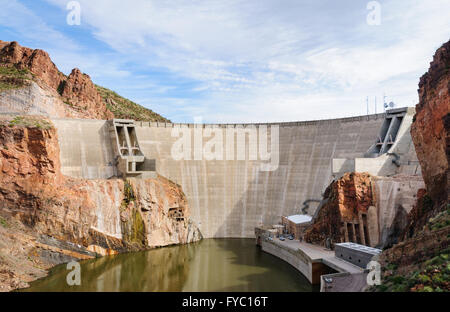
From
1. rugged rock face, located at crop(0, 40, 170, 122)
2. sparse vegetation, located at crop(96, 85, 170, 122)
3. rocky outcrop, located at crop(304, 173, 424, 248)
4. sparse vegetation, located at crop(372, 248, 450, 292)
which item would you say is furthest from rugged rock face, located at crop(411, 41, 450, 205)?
sparse vegetation, located at crop(96, 85, 170, 122)

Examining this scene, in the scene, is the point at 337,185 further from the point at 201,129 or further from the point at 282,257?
the point at 201,129

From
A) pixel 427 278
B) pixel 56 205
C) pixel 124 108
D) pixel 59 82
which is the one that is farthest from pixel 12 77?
pixel 427 278

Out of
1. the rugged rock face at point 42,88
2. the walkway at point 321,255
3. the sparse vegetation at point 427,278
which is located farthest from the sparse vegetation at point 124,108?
the sparse vegetation at point 427,278

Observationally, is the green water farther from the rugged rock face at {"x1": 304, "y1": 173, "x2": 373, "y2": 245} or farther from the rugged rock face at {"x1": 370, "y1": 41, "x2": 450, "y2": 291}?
the rugged rock face at {"x1": 370, "y1": 41, "x2": 450, "y2": 291}

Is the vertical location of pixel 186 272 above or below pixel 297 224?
below

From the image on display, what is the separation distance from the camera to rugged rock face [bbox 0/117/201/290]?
108ft

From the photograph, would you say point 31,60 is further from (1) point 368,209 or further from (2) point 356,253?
(2) point 356,253

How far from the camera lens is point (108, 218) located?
36469 mm

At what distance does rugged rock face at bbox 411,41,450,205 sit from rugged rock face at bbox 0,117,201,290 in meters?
28.1

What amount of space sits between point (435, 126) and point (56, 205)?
110 ft

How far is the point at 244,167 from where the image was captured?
4888 cm

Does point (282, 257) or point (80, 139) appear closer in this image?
point (282, 257)
